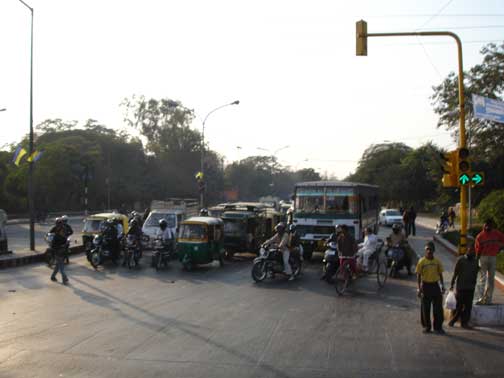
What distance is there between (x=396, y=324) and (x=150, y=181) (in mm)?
65756

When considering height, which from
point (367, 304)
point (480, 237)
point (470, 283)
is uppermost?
point (480, 237)

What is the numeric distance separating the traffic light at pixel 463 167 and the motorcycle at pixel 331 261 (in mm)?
4656

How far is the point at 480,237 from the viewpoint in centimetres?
1177

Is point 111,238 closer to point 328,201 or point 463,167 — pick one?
point 328,201

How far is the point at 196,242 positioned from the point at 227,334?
9.32 metres

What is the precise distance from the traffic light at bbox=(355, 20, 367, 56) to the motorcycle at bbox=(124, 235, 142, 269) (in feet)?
Result: 34.7

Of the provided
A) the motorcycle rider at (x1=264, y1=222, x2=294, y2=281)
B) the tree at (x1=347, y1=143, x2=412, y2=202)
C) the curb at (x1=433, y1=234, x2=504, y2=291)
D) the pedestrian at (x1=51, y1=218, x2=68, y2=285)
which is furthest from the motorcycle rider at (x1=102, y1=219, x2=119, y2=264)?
the tree at (x1=347, y1=143, x2=412, y2=202)

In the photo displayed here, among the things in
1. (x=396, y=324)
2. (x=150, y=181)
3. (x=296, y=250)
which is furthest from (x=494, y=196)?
(x=150, y=181)

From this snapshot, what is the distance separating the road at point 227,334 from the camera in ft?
25.4

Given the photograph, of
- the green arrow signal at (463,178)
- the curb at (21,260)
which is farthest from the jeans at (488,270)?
the curb at (21,260)

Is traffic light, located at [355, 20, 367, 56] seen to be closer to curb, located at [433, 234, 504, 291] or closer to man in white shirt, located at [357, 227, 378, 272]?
man in white shirt, located at [357, 227, 378, 272]

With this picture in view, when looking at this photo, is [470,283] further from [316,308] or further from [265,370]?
[265,370]

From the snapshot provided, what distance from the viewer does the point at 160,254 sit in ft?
63.1

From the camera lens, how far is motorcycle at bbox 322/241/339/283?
15.8 metres
